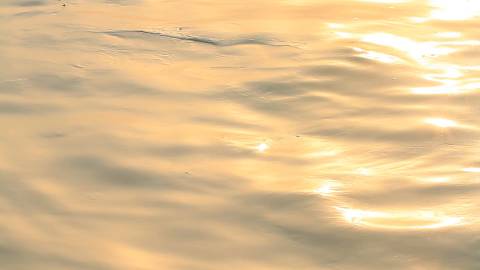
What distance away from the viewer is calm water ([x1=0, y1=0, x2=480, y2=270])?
213 cm

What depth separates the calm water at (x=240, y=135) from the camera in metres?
2.13

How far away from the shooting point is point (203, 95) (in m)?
3.12

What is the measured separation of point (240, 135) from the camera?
9.18 feet

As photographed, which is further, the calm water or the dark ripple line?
the dark ripple line

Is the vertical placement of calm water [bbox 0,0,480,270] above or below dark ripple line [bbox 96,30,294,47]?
Result: below

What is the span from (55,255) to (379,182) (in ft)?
3.24

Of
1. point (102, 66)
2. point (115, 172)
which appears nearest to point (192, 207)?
point (115, 172)

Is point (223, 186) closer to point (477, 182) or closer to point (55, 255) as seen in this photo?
point (55, 255)

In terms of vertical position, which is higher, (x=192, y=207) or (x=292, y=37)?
(x=292, y=37)

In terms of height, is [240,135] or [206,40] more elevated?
[206,40]

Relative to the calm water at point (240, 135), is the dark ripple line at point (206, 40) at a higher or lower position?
higher

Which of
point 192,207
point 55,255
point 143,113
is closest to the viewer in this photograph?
point 55,255

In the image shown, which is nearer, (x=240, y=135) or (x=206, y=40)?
(x=240, y=135)

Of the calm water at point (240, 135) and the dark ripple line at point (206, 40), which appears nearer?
the calm water at point (240, 135)
